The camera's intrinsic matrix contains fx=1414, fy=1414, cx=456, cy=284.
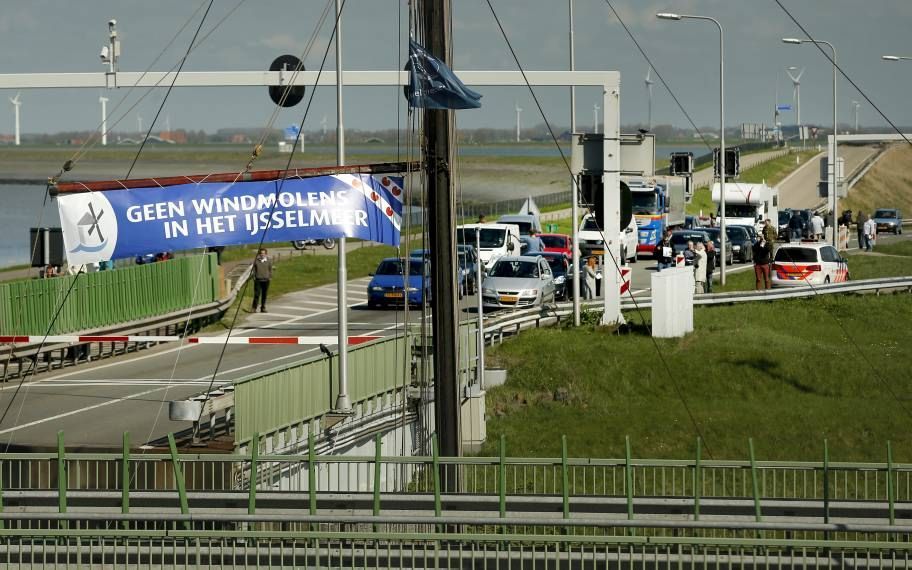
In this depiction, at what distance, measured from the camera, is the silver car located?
118ft

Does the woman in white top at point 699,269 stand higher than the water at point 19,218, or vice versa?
the water at point 19,218

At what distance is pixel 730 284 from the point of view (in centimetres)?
4456

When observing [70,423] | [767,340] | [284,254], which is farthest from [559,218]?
[70,423]

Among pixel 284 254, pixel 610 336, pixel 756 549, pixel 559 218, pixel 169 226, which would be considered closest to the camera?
pixel 756 549

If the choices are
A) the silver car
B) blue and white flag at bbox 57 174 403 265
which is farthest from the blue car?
blue and white flag at bbox 57 174 403 265

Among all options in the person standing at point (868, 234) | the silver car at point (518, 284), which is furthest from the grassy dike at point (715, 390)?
the person standing at point (868, 234)

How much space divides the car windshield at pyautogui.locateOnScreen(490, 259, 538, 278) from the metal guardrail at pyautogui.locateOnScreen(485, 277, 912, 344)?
147 cm

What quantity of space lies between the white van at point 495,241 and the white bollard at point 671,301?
12.5 metres

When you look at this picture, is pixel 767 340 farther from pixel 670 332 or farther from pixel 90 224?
pixel 90 224

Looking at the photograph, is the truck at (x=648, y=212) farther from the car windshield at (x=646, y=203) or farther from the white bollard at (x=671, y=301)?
the white bollard at (x=671, y=301)

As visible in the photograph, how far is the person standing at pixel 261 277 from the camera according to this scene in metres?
36.9

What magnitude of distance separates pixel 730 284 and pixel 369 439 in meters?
24.9

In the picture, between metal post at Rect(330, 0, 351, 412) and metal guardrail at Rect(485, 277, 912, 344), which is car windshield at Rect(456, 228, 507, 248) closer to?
metal guardrail at Rect(485, 277, 912, 344)

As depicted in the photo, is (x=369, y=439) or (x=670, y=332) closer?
(x=369, y=439)
